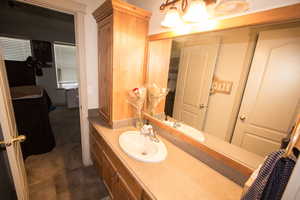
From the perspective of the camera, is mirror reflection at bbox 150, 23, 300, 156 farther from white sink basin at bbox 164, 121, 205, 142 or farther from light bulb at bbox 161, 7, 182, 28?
light bulb at bbox 161, 7, 182, 28

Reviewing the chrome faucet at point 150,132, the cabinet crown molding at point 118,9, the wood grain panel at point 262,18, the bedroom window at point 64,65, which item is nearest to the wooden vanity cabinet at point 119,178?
the chrome faucet at point 150,132

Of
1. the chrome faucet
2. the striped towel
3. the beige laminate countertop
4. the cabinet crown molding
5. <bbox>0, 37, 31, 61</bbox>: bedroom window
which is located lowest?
the beige laminate countertop

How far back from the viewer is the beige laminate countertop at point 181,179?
0.81m

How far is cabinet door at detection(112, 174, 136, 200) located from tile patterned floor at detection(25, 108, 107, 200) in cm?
Answer: 51

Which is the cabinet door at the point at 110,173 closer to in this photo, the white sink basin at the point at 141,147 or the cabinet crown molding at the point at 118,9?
the white sink basin at the point at 141,147

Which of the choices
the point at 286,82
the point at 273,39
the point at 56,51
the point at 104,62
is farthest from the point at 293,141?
the point at 56,51

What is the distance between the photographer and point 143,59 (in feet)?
5.24

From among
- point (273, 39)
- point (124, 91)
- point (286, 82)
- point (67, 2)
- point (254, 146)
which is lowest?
point (254, 146)

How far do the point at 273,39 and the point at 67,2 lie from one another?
6.29 ft

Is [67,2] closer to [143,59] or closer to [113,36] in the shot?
[113,36]

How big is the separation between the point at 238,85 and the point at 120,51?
1131 mm

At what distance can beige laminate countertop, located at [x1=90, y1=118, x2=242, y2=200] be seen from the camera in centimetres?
Answer: 81

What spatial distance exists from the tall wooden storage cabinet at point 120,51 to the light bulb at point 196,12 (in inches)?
26.9

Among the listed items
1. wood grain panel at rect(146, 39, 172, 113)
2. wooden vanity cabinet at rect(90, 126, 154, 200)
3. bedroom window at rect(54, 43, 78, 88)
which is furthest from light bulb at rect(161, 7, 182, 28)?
bedroom window at rect(54, 43, 78, 88)
